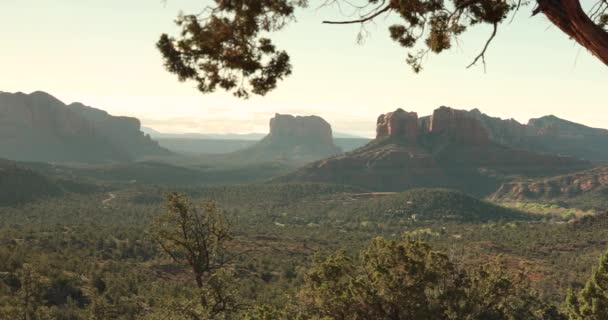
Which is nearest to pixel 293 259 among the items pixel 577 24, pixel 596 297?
pixel 596 297

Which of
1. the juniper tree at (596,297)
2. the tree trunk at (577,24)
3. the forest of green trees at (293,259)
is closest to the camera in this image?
the tree trunk at (577,24)

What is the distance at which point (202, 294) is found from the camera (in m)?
21.5

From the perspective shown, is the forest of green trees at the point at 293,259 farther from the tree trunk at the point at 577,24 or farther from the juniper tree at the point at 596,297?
the tree trunk at the point at 577,24

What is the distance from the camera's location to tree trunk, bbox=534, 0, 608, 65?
834 centimetres

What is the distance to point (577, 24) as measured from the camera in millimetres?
8562

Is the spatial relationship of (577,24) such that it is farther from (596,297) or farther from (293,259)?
(293,259)

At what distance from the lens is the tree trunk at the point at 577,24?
834 centimetres

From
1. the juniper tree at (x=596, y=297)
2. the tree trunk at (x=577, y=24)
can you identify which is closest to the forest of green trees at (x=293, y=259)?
the juniper tree at (x=596, y=297)

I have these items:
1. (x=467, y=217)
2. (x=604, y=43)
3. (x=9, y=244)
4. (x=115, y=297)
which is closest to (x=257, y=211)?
(x=467, y=217)

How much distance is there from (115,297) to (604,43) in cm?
4939

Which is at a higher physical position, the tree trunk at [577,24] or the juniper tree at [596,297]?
the tree trunk at [577,24]

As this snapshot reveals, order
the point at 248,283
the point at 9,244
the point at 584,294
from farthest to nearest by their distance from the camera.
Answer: the point at 9,244 < the point at 248,283 < the point at 584,294

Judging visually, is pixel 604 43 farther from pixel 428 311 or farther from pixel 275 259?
pixel 275 259

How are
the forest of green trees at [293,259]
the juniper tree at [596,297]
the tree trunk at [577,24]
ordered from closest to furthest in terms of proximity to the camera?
the tree trunk at [577,24], the forest of green trees at [293,259], the juniper tree at [596,297]
